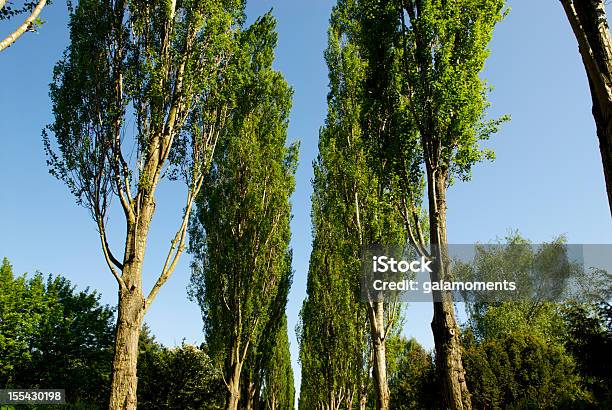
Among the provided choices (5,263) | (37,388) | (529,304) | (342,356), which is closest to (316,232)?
(342,356)

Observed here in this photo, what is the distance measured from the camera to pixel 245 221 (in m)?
16.3

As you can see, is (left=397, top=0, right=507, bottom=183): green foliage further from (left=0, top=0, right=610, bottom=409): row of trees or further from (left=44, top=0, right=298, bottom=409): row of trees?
(left=44, top=0, right=298, bottom=409): row of trees

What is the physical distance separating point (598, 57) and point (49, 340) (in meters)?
37.0

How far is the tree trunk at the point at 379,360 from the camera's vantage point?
1255 centimetres

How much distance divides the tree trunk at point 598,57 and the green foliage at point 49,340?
104 ft

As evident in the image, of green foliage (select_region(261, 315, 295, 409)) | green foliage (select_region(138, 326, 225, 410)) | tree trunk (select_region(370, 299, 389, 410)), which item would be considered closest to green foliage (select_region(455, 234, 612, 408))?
tree trunk (select_region(370, 299, 389, 410))

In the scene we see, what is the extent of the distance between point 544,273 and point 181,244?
96.6ft

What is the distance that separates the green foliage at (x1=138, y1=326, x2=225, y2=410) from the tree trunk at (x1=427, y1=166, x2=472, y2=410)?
62.9ft

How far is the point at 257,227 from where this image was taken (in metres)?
16.5

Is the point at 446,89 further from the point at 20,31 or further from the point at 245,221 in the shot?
the point at 245,221

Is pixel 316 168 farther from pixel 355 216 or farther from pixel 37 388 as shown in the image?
pixel 37 388

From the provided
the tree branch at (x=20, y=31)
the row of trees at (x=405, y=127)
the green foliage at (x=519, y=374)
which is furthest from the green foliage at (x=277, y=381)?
the tree branch at (x=20, y=31)

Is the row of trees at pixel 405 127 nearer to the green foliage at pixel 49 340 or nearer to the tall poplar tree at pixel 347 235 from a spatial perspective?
the tall poplar tree at pixel 347 235

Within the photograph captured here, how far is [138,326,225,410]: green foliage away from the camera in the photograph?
80.1ft
